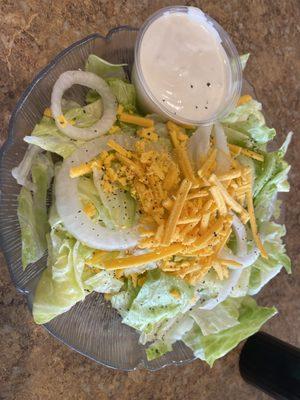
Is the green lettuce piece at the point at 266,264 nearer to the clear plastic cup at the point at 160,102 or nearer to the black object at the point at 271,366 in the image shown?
the black object at the point at 271,366

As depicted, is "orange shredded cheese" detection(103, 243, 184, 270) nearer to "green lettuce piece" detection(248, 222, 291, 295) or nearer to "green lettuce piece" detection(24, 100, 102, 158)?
"green lettuce piece" detection(24, 100, 102, 158)

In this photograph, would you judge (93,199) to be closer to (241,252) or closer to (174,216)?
(174,216)

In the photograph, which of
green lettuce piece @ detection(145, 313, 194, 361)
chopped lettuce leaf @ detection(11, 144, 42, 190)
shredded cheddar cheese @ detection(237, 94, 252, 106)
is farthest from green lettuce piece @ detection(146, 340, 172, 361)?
shredded cheddar cheese @ detection(237, 94, 252, 106)

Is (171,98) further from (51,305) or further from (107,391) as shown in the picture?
(107,391)

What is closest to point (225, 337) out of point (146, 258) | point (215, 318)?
point (215, 318)

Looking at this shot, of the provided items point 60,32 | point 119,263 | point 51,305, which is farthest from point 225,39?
point 51,305

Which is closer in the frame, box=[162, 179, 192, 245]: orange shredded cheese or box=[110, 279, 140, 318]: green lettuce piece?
box=[162, 179, 192, 245]: orange shredded cheese
